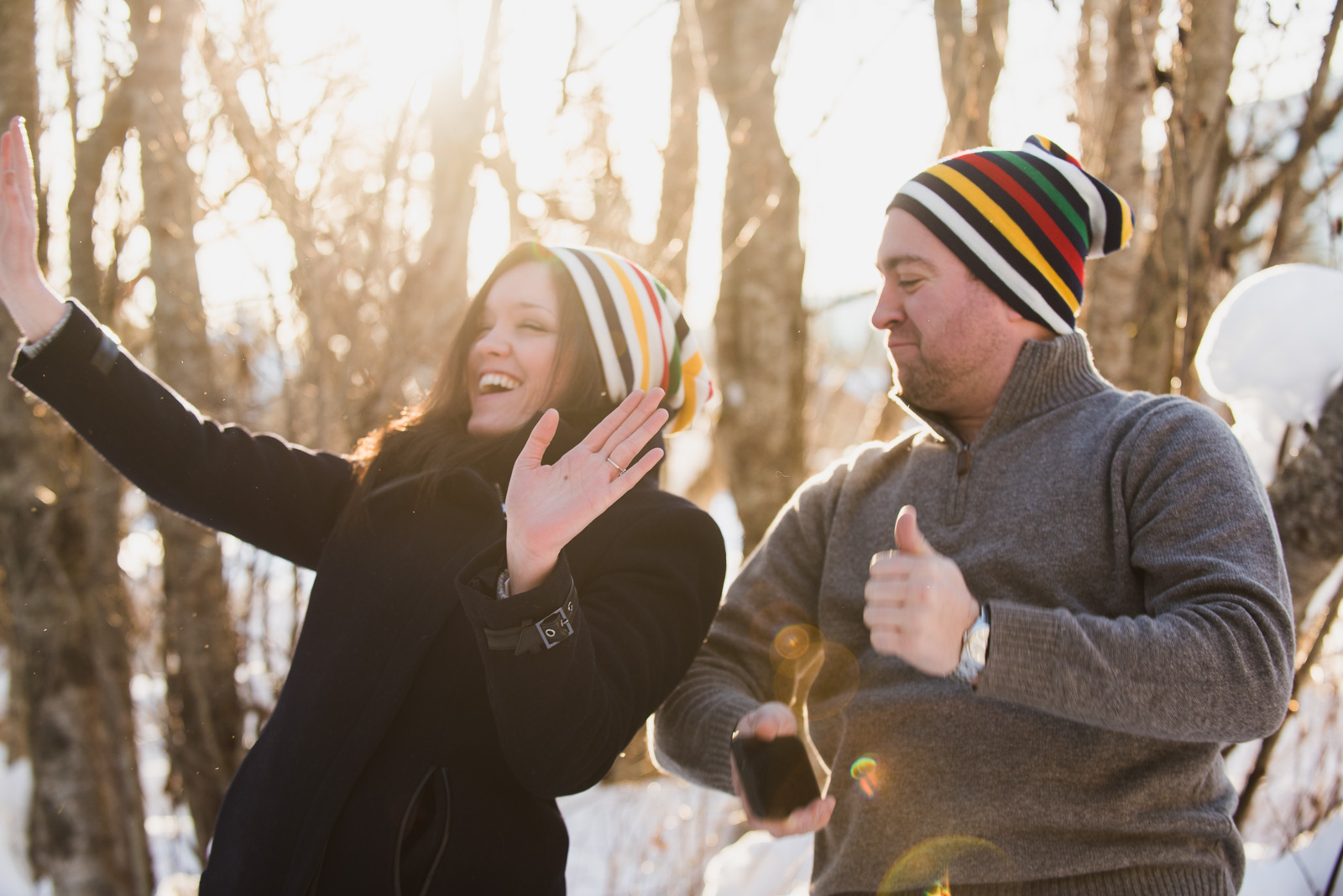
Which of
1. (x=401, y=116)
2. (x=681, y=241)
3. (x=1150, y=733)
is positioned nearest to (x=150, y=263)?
(x=401, y=116)

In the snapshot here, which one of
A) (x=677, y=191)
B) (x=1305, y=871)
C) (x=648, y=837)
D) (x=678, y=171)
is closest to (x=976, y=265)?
(x=1305, y=871)

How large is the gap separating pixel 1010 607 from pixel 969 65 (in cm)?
325

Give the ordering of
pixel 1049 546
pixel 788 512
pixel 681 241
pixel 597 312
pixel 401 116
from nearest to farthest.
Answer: pixel 1049 546 → pixel 597 312 → pixel 788 512 → pixel 401 116 → pixel 681 241

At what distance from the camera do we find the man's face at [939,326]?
179 cm

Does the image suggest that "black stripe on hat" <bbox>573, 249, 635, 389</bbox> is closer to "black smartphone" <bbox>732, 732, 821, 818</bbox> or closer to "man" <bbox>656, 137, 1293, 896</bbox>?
"man" <bbox>656, 137, 1293, 896</bbox>

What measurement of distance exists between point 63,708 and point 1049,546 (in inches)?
173

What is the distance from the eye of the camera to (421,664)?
152 centimetres

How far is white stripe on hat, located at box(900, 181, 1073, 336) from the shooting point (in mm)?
1762

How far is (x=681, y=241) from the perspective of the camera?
15.3 feet

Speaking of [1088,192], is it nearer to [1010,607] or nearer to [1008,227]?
[1008,227]

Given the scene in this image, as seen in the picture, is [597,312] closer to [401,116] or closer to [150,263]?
[401,116]

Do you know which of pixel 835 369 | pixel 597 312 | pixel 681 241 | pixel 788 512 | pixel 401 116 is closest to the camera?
pixel 597 312

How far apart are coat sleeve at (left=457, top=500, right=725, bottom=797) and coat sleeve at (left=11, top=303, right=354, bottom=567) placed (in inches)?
28.6

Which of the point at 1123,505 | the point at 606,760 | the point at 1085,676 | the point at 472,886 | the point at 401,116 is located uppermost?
the point at 401,116
